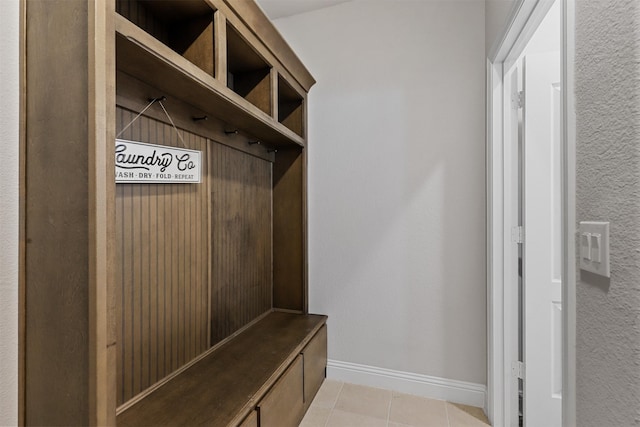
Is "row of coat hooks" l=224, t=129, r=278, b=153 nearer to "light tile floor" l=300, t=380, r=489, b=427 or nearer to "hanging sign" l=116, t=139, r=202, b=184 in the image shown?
"hanging sign" l=116, t=139, r=202, b=184

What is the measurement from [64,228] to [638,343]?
1318mm

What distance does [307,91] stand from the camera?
2395mm

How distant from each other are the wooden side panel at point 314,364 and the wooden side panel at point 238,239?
0.45 metres

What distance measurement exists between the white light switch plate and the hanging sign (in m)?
1.45

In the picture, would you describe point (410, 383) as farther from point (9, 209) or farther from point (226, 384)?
point (9, 209)

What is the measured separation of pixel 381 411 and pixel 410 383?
32 cm

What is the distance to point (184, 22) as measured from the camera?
4.60 feet

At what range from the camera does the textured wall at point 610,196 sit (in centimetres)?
61

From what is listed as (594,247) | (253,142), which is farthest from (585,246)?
(253,142)

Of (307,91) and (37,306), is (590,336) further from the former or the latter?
(307,91)

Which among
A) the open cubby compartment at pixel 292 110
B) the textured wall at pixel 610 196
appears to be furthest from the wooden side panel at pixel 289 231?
the textured wall at pixel 610 196

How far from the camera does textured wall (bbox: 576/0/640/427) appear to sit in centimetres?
61

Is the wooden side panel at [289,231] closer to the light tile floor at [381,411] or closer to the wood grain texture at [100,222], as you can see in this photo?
the light tile floor at [381,411]

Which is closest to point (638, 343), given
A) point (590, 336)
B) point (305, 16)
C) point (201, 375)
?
point (590, 336)
